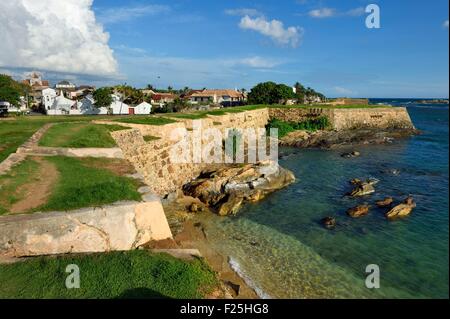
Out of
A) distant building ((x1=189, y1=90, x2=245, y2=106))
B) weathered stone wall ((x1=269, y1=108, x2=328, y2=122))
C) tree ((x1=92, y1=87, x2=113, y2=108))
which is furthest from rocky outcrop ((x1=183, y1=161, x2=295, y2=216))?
distant building ((x1=189, y1=90, x2=245, y2=106))

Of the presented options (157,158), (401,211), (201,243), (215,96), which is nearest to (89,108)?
(215,96)

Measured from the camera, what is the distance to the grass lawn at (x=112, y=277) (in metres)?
7.17

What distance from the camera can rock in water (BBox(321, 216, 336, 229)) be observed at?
1708cm

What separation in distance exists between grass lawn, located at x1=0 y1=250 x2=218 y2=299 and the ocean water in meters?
4.01

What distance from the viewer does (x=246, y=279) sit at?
1196 centimetres

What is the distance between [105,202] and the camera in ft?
31.6

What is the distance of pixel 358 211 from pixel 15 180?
16.6 meters

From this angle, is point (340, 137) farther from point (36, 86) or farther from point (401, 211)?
point (36, 86)

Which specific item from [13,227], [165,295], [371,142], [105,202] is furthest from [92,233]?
[371,142]

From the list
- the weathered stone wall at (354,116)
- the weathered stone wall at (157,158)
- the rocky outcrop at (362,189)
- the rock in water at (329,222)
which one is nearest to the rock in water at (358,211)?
the rock in water at (329,222)

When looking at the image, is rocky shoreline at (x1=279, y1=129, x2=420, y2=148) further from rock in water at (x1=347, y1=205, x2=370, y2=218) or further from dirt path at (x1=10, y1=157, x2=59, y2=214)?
dirt path at (x1=10, y1=157, x2=59, y2=214)

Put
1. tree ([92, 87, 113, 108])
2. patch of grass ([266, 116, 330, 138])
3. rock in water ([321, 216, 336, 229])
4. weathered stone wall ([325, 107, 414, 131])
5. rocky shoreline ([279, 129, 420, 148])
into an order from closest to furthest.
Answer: rock in water ([321, 216, 336, 229]) < rocky shoreline ([279, 129, 420, 148]) < patch of grass ([266, 116, 330, 138]) < weathered stone wall ([325, 107, 414, 131]) < tree ([92, 87, 113, 108])

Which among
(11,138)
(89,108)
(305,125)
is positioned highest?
(89,108)
